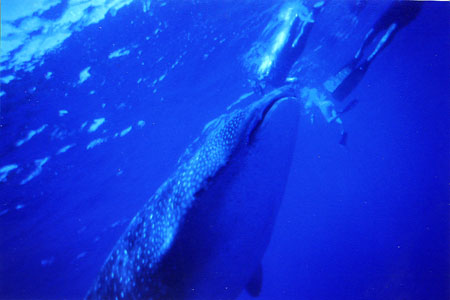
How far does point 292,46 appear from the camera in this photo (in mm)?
11062

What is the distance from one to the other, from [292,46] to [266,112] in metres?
10.1

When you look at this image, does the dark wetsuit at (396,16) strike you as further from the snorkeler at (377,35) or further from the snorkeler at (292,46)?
the snorkeler at (292,46)

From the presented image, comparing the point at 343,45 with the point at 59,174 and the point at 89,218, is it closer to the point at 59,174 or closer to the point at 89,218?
the point at 59,174

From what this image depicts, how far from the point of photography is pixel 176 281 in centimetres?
212

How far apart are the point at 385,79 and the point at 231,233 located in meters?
31.9

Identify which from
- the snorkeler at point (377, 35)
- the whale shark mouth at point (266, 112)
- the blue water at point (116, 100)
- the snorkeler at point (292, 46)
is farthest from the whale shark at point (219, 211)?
the snorkeler at point (377, 35)

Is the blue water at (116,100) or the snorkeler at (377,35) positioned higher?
the blue water at (116,100)

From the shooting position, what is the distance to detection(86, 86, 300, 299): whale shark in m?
1.94

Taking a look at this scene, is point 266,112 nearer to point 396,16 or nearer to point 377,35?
point 396,16

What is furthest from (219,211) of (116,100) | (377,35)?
(377,35)

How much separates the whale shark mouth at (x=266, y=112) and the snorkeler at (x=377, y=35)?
38.8ft

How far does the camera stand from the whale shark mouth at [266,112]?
1.96 meters

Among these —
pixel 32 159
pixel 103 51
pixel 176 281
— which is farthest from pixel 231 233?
pixel 32 159

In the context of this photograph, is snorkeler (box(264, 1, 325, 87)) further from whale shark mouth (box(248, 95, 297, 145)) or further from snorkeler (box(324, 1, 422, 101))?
whale shark mouth (box(248, 95, 297, 145))
